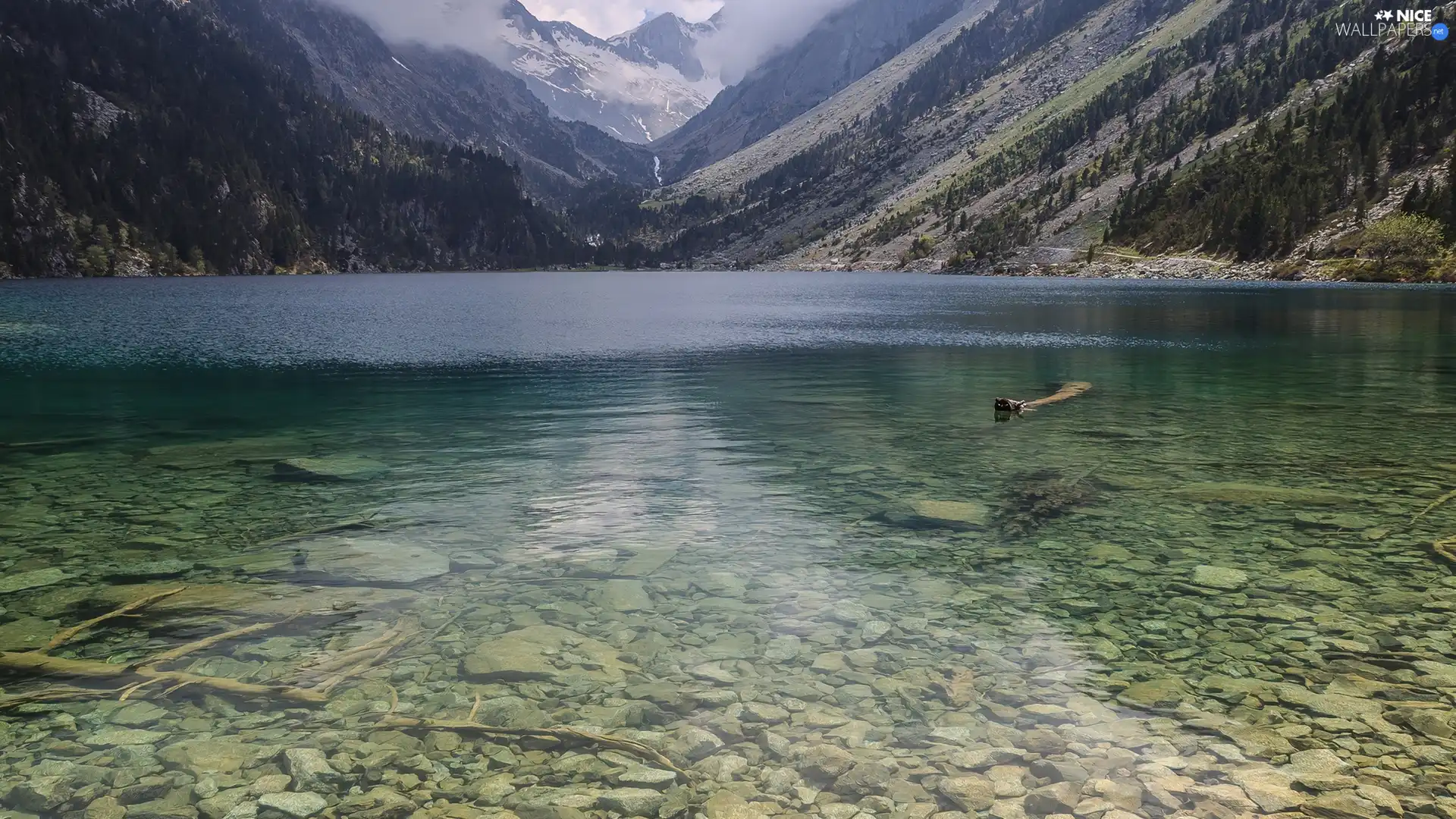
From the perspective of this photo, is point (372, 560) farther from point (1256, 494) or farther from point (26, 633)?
point (1256, 494)

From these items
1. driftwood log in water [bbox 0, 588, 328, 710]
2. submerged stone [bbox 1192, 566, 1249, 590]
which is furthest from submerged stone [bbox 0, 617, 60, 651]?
submerged stone [bbox 1192, 566, 1249, 590]

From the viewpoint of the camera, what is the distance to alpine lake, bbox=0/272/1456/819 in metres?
10.3

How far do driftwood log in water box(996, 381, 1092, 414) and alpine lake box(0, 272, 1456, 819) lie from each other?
0.80m

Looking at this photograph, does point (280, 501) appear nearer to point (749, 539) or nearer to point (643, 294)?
point (749, 539)

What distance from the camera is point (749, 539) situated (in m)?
20.6

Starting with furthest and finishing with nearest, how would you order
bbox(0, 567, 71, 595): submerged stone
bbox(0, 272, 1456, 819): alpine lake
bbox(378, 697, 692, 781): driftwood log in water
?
bbox(0, 567, 71, 595): submerged stone < bbox(378, 697, 692, 781): driftwood log in water < bbox(0, 272, 1456, 819): alpine lake

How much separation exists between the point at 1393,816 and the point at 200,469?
30.7 m

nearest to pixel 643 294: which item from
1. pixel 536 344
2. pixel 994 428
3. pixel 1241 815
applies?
pixel 536 344

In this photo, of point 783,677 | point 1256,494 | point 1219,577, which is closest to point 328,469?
point 783,677

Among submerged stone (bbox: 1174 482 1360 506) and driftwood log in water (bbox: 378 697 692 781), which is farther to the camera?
submerged stone (bbox: 1174 482 1360 506)

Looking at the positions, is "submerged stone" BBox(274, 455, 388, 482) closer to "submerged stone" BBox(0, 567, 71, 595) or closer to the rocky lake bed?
the rocky lake bed

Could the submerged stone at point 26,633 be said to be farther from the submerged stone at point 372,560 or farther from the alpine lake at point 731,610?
the submerged stone at point 372,560

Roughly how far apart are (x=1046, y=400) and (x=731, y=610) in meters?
31.5

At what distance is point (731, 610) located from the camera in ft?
52.0
